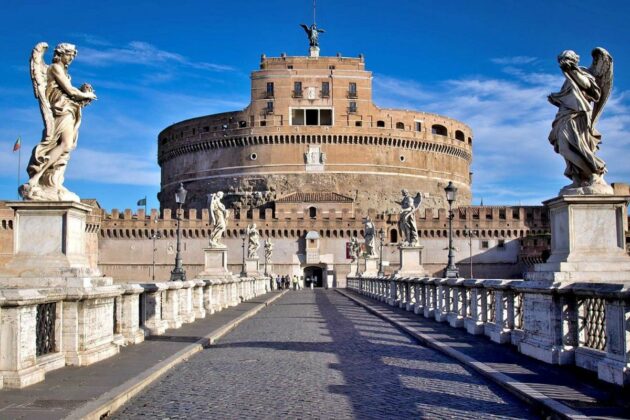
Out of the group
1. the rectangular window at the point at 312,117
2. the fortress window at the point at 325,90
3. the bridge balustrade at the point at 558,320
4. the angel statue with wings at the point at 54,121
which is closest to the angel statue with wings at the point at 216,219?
the bridge balustrade at the point at 558,320

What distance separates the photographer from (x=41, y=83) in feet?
28.1

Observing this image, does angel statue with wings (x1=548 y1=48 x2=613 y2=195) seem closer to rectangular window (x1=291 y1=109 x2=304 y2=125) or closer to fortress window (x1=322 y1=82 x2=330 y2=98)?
fortress window (x1=322 y1=82 x2=330 y2=98)

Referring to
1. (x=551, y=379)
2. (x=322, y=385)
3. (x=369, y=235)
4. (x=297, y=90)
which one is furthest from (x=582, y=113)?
(x=297, y=90)

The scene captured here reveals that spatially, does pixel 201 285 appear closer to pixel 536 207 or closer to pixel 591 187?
pixel 591 187

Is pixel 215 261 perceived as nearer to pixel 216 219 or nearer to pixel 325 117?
pixel 216 219

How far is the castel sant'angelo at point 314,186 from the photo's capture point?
7281cm

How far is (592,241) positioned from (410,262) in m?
16.4

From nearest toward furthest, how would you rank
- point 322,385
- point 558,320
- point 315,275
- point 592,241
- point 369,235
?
point 322,385, point 558,320, point 592,241, point 369,235, point 315,275

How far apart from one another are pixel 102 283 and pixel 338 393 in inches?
127

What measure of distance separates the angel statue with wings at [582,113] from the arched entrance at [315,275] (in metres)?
64.3

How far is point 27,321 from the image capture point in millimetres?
6738

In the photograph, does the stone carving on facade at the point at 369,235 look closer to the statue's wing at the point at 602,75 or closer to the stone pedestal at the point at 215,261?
the stone pedestal at the point at 215,261

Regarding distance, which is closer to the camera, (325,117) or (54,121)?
(54,121)

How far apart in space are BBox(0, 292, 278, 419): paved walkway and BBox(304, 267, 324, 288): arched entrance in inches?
2440
